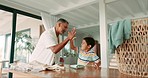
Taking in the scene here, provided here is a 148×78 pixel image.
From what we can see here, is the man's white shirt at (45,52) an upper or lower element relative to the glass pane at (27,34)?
lower

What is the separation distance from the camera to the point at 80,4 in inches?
117

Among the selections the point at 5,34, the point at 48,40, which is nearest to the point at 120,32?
the point at 48,40

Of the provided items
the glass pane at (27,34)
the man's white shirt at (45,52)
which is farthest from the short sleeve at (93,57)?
the glass pane at (27,34)

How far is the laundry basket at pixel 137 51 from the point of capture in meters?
0.82

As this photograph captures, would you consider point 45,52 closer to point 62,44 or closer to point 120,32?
point 62,44

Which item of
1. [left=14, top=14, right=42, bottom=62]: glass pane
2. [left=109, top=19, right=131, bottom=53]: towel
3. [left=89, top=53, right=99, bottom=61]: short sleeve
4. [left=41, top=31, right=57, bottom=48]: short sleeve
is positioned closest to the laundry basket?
[left=109, top=19, right=131, bottom=53]: towel

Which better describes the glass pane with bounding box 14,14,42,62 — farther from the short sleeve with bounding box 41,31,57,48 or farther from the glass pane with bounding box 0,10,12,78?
the short sleeve with bounding box 41,31,57,48

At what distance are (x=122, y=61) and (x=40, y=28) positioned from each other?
390cm

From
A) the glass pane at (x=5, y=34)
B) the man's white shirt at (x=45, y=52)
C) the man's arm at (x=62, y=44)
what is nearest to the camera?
the man's arm at (x=62, y=44)

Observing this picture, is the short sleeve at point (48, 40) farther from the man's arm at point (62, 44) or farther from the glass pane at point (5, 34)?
the glass pane at point (5, 34)

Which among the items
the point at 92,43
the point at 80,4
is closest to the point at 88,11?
Answer: the point at 80,4

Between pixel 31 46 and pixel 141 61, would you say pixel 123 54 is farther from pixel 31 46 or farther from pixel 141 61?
pixel 31 46

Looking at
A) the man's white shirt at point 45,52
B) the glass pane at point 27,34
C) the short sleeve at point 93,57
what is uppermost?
the glass pane at point 27,34

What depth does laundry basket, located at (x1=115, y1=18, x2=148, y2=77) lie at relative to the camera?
0.82 metres
